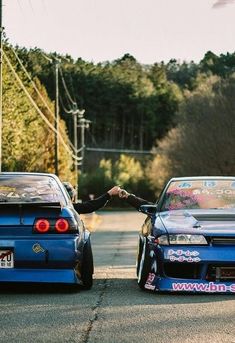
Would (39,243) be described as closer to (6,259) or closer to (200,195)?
(6,259)

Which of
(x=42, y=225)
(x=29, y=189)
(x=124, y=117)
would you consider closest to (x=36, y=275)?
(x=42, y=225)

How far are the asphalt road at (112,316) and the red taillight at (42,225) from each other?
721mm

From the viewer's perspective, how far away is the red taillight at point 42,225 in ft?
31.6

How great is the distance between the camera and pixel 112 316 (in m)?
8.05

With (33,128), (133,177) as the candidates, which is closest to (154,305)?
(33,128)

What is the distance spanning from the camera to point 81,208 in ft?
38.2

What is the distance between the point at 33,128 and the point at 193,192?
47758 mm

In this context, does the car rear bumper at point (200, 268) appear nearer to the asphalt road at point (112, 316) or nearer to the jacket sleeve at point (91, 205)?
the asphalt road at point (112, 316)

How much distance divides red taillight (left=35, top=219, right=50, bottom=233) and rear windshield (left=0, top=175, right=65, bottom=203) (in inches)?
25.3

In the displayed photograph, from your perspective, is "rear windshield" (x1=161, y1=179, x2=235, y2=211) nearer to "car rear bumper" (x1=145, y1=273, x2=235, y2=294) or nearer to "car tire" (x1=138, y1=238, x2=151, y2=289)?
"car tire" (x1=138, y1=238, x2=151, y2=289)

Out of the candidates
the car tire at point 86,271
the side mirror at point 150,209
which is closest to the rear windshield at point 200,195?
the side mirror at point 150,209

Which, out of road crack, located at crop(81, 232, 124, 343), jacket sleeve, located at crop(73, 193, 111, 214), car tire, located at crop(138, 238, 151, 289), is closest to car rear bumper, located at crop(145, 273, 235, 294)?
car tire, located at crop(138, 238, 151, 289)

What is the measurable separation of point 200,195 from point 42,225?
236cm

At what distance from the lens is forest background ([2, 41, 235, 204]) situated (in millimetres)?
53812
